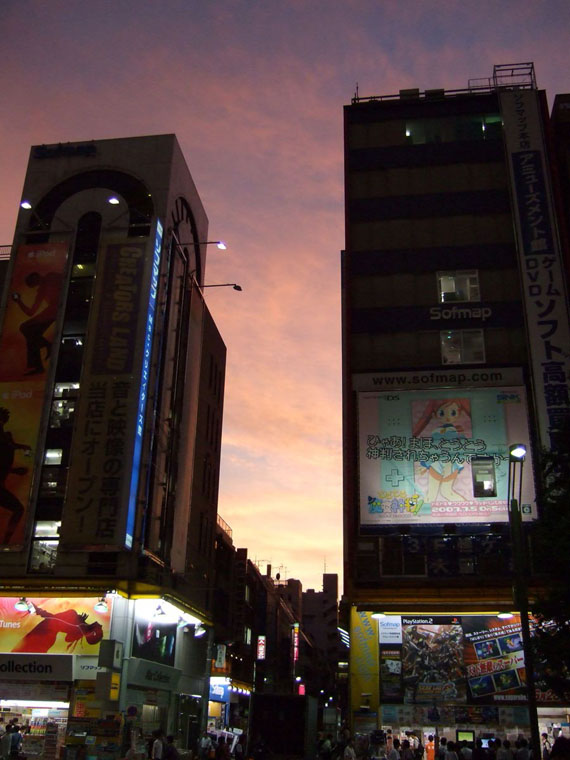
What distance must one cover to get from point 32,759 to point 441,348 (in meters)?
24.9

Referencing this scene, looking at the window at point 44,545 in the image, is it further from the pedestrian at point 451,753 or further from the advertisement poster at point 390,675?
the pedestrian at point 451,753

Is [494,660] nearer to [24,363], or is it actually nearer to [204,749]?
[204,749]

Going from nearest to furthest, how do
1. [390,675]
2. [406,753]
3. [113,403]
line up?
[406,753]
[390,675]
[113,403]

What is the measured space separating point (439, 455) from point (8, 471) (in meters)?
20.8

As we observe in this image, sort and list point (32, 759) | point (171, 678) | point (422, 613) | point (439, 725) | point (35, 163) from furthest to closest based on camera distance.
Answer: point (35, 163)
point (171, 678)
point (422, 613)
point (439, 725)
point (32, 759)

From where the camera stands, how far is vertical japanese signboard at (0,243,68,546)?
116ft

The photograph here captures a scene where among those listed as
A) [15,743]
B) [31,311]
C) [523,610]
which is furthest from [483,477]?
[31,311]

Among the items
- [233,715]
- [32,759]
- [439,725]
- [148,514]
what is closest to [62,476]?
[148,514]

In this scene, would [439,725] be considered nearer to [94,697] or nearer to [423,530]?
[423,530]

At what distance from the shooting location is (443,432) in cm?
3409

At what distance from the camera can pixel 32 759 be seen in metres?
25.3

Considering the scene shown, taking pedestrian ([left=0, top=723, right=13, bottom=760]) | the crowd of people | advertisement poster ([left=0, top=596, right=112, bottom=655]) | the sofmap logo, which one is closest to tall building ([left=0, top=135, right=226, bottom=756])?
advertisement poster ([left=0, top=596, right=112, bottom=655])

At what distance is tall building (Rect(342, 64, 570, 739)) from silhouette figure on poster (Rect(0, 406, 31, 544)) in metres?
15.7

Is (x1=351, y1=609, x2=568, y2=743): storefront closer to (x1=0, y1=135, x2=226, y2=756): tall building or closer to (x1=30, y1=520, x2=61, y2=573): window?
(x1=0, y1=135, x2=226, y2=756): tall building
